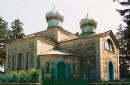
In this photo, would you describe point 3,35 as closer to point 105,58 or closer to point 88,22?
point 88,22

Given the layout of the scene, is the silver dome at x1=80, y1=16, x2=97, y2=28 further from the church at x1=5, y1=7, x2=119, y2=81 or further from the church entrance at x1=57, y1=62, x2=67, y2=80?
the church entrance at x1=57, y1=62, x2=67, y2=80

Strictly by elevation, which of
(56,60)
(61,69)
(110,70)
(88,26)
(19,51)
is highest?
(88,26)

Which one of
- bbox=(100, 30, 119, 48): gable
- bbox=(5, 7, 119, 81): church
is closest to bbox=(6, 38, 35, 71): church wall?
bbox=(5, 7, 119, 81): church

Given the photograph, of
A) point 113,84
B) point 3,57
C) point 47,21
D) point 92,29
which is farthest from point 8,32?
point 113,84

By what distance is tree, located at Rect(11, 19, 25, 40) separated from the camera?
46.3 m

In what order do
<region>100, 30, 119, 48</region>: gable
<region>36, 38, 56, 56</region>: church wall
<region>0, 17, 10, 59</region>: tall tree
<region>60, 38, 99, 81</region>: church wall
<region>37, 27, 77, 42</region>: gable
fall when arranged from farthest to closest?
1. <region>0, 17, 10, 59</region>: tall tree
2. <region>37, 27, 77, 42</region>: gable
3. <region>36, 38, 56, 56</region>: church wall
4. <region>100, 30, 119, 48</region>: gable
5. <region>60, 38, 99, 81</region>: church wall

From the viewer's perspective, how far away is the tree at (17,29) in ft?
152

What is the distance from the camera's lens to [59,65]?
27641 mm

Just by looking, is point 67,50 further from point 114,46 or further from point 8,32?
point 8,32

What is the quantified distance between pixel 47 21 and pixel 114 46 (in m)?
9.23

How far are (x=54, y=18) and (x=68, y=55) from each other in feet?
23.9

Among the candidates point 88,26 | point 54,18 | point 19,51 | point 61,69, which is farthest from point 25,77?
point 88,26

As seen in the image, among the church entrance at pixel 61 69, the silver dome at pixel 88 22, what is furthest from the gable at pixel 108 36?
the church entrance at pixel 61 69

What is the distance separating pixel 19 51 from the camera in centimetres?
3058
